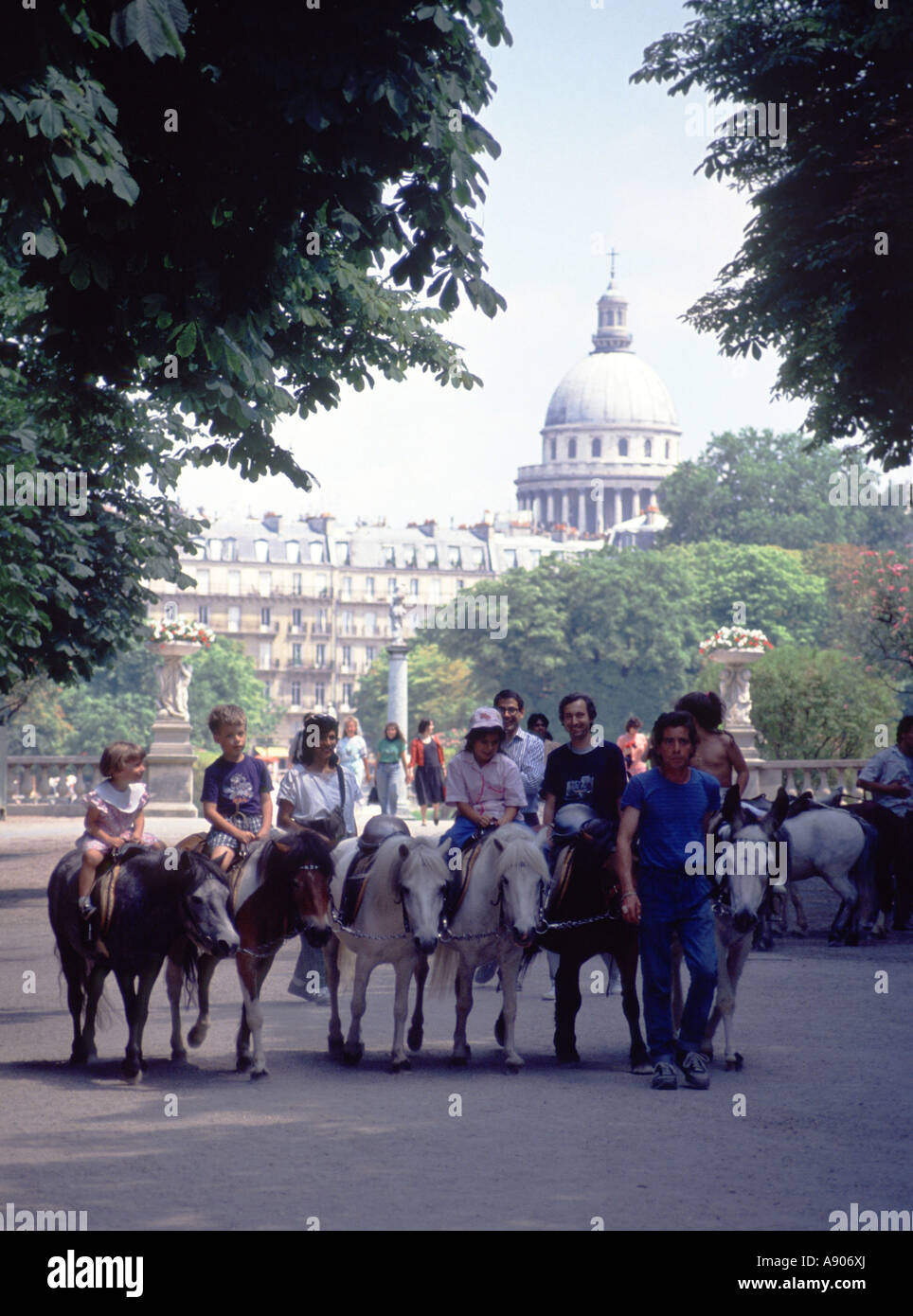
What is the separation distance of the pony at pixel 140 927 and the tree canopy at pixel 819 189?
1234cm

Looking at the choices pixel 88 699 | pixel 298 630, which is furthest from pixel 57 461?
pixel 298 630

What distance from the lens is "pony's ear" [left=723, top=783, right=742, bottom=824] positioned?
10570mm

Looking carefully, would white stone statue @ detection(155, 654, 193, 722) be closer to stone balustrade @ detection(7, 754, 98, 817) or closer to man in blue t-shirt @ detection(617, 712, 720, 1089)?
stone balustrade @ detection(7, 754, 98, 817)

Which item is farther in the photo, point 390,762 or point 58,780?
point 58,780

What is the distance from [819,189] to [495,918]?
44.8ft

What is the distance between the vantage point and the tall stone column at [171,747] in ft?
109

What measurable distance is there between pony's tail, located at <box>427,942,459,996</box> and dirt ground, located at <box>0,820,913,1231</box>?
0.39 m

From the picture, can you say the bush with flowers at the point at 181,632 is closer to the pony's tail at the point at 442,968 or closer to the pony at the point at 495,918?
the pony's tail at the point at 442,968

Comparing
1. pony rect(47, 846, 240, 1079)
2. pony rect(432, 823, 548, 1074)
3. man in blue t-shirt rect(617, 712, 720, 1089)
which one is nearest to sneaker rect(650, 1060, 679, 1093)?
man in blue t-shirt rect(617, 712, 720, 1089)

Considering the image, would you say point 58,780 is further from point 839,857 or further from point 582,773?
point 582,773

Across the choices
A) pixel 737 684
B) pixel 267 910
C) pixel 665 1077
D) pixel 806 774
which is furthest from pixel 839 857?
pixel 737 684

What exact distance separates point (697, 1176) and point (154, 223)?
5.97m

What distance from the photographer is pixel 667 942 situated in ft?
33.2
